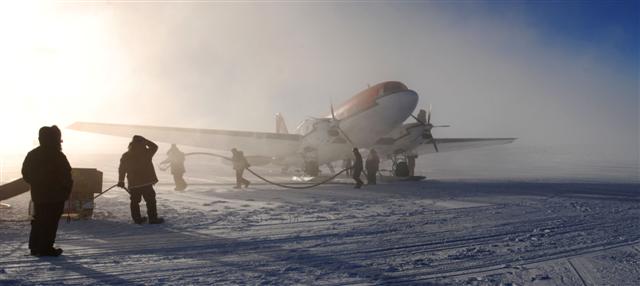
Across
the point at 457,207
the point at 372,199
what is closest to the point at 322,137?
the point at 372,199

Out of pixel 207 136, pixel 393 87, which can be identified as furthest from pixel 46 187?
pixel 207 136

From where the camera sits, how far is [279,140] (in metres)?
24.0

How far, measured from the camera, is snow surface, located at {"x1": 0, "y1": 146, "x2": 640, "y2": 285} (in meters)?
4.68

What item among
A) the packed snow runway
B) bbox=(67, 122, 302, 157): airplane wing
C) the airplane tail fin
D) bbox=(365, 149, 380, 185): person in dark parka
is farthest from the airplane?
Result: the airplane tail fin

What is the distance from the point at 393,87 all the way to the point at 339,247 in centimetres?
1583

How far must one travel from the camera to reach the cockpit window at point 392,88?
2084cm

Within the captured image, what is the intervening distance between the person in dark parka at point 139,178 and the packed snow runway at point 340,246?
39 cm

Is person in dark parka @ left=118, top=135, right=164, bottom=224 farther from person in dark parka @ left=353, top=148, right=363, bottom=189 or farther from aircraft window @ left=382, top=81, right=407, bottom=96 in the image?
aircraft window @ left=382, top=81, right=407, bottom=96

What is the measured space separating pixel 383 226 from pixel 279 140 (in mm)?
16423

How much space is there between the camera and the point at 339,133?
71.3ft

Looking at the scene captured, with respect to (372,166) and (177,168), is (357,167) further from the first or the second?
(177,168)

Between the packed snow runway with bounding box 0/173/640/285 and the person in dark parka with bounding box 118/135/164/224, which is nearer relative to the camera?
the packed snow runway with bounding box 0/173/640/285

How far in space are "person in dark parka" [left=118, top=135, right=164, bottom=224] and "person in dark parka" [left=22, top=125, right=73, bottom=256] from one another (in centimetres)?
224

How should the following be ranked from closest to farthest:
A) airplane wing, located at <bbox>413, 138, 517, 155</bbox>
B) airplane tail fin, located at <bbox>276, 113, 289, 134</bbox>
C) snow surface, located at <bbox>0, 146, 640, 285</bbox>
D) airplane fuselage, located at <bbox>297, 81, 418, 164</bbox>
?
snow surface, located at <bbox>0, 146, 640, 285</bbox>, airplane fuselage, located at <bbox>297, 81, 418, 164</bbox>, airplane wing, located at <bbox>413, 138, 517, 155</bbox>, airplane tail fin, located at <bbox>276, 113, 289, 134</bbox>
